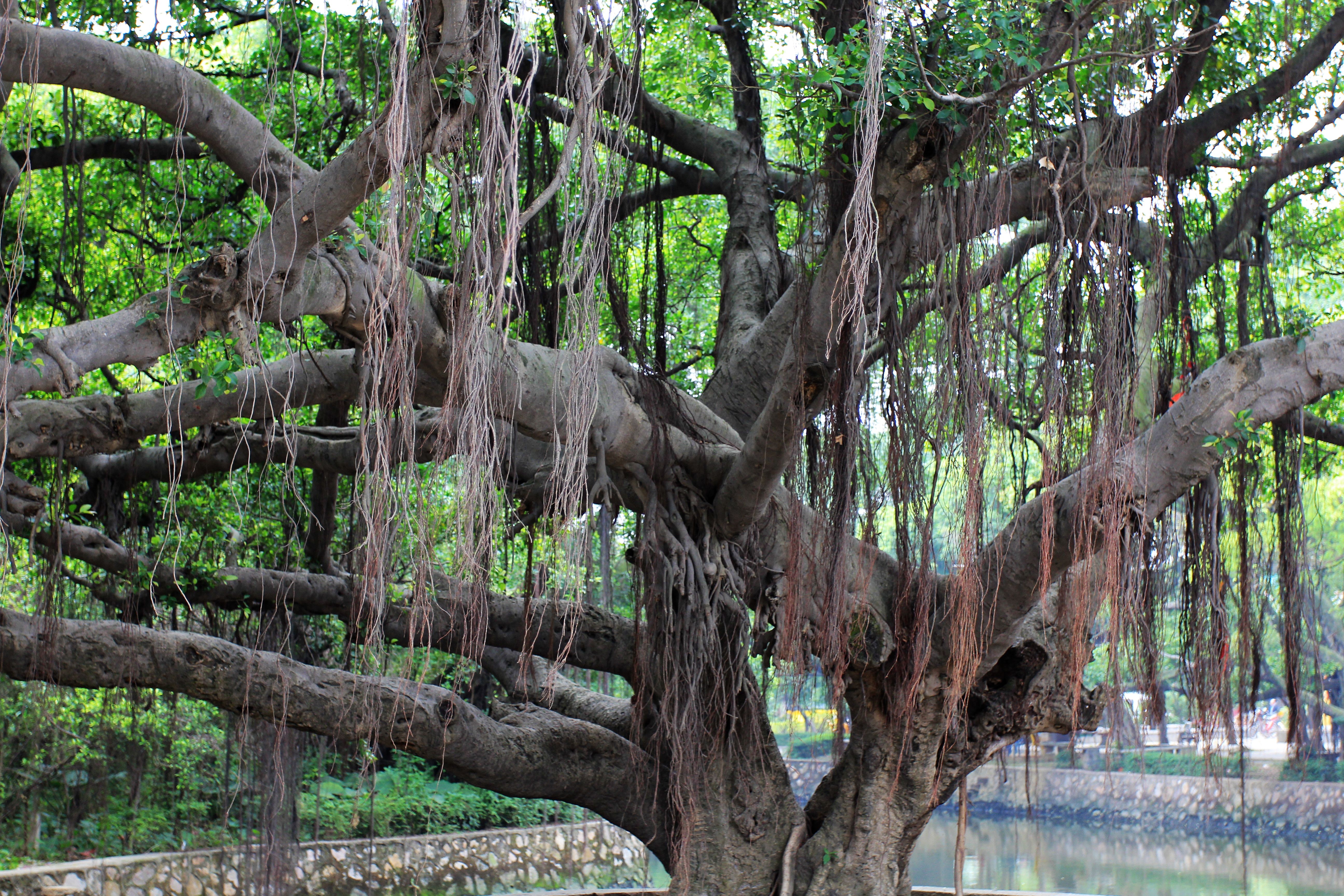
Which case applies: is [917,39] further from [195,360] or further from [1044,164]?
[195,360]

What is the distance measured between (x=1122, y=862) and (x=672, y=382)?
11.3 m

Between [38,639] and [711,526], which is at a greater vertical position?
[711,526]

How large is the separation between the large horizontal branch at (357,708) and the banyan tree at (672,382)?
0.6 inches

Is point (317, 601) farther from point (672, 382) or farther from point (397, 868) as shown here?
point (397, 868)

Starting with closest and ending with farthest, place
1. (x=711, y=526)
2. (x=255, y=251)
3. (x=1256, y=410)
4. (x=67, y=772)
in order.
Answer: (x=255, y=251), (x=1256, y=410), (x=711, y=526), (x=67, y=772)

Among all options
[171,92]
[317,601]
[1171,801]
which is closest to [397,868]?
[317,601]

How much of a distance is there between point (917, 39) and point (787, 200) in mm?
2567

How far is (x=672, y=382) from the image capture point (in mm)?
4027

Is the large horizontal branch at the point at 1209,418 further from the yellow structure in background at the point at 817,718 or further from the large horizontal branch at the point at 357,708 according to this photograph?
the large horizontal branch at the point at 357,708

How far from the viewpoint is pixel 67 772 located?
6.75 m

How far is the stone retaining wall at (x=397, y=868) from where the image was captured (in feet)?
17.0

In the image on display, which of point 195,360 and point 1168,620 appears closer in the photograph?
point 195,360

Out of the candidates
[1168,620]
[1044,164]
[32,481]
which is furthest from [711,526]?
[1168,620]

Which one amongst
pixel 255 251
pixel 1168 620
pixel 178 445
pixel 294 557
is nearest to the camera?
pixel 255 251
